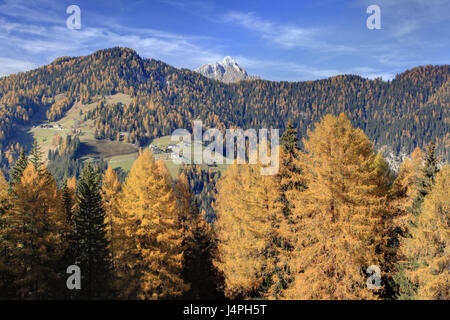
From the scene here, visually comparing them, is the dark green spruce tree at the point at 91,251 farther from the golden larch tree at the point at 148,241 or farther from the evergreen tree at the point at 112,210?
the golden larch tree at the point at 148,241

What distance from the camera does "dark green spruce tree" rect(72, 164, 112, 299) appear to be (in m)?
25.0

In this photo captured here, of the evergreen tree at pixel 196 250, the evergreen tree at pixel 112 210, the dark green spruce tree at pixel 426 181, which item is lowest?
the evergreen tree at pixel 196 250

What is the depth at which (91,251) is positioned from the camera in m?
25.0

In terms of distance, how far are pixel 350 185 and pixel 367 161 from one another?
6.05ft

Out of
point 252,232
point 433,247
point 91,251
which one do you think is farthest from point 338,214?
point 91,251

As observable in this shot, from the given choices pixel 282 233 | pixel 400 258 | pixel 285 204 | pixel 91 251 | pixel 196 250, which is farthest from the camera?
pixel 196 250

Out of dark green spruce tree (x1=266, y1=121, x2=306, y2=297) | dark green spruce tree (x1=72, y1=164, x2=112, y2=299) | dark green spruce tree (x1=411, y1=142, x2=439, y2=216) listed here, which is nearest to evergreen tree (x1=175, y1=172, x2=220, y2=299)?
dark green spruce tree (x1=72, y1=164, x2=112, y2=299)

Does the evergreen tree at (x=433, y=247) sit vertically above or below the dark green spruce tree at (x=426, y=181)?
below

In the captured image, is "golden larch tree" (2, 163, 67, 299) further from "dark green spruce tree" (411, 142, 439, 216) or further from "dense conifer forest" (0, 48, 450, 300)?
"dark green spruce tree" (411, 142, 439, 216)

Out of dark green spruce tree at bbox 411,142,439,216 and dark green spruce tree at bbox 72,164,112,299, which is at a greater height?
dark green spruce tree at bbox 411,142,439,216

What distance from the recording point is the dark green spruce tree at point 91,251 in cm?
2500

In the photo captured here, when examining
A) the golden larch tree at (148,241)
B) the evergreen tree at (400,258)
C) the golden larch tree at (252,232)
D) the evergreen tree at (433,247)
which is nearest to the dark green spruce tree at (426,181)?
the evergreen tree at (400,258)

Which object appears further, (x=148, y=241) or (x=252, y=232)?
(x=148, y=241)

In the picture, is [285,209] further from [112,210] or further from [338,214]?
[112,210]
